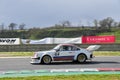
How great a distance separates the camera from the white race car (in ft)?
68.9

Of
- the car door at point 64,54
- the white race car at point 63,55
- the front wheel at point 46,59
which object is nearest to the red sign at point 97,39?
the white race car at point 63,55

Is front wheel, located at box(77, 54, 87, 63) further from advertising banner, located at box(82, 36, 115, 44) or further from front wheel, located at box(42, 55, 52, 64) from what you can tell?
advertising banner, located at box(82, 36, 115, 44)

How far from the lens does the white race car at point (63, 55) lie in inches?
827

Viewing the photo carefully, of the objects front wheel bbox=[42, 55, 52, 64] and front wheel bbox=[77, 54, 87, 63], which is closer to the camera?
front wheel bbox=[42, 55, 52, 64]

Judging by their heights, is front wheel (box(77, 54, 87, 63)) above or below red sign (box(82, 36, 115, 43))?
below

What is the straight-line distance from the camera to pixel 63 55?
69.8 ft

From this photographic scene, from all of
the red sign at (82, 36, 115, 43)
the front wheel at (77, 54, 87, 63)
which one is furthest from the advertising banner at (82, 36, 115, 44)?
the front wheel at (77, 54, 87, 63)

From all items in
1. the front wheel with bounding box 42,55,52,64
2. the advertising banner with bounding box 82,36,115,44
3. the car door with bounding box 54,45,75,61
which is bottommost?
the front wheel with bounding box 42,55,52,64

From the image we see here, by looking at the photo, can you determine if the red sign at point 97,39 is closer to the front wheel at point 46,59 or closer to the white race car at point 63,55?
the white race car at point 63,55

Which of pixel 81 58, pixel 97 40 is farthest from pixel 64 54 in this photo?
pixel 97 40

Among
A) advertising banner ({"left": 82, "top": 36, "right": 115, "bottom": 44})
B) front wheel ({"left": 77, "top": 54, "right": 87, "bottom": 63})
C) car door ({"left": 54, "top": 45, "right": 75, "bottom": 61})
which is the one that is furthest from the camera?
advertising banner ({"left": 82, "top": 36, "right": 115, "bottom": 44})

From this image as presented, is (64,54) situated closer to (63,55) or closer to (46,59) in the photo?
(63,55)

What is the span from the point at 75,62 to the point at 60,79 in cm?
939

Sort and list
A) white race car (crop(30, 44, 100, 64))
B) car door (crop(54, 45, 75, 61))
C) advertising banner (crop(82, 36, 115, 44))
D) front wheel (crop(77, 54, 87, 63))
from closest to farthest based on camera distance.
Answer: white race car (crop(30, 44, 100, 64)) → car door (crop(54, 45, 75, 61)) → front wheel (crop(77, 54, 87, 63)) → advertising banner (crop(82, 36, 115, 44))
